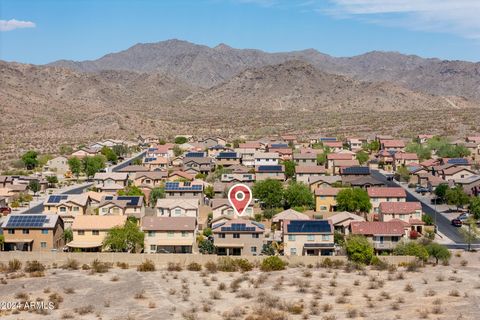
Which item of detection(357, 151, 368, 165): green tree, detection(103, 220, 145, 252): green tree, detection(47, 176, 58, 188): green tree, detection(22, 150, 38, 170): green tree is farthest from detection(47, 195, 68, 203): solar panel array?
detection(357, 151, 368, 165): green tree

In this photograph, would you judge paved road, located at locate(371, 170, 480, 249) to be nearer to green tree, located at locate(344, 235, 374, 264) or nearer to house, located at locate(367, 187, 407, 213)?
house, located at locate(367, 187, 407, 213)

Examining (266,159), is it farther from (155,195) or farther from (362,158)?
(155,195)

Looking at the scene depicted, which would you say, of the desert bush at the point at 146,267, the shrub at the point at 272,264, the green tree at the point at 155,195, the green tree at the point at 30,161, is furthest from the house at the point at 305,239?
the green tree at the point at 30,161

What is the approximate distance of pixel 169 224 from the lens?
182 feet

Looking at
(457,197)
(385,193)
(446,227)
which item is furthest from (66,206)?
(457,197)

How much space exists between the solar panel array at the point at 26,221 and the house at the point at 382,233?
2680 cm

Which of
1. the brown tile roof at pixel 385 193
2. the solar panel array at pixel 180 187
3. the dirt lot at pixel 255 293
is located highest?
the solar panel array at pixel 180 187

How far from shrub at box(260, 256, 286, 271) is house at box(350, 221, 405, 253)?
10.3 meters

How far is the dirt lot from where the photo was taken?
35594 mm

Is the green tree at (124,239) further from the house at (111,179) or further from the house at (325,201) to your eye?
the house at (111,179)

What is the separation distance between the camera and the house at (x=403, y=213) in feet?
204

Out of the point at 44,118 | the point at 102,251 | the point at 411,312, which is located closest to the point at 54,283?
the point at 102,251

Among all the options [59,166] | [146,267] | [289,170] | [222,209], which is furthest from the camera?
[59,166]

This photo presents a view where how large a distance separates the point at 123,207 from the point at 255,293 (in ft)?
92.1
